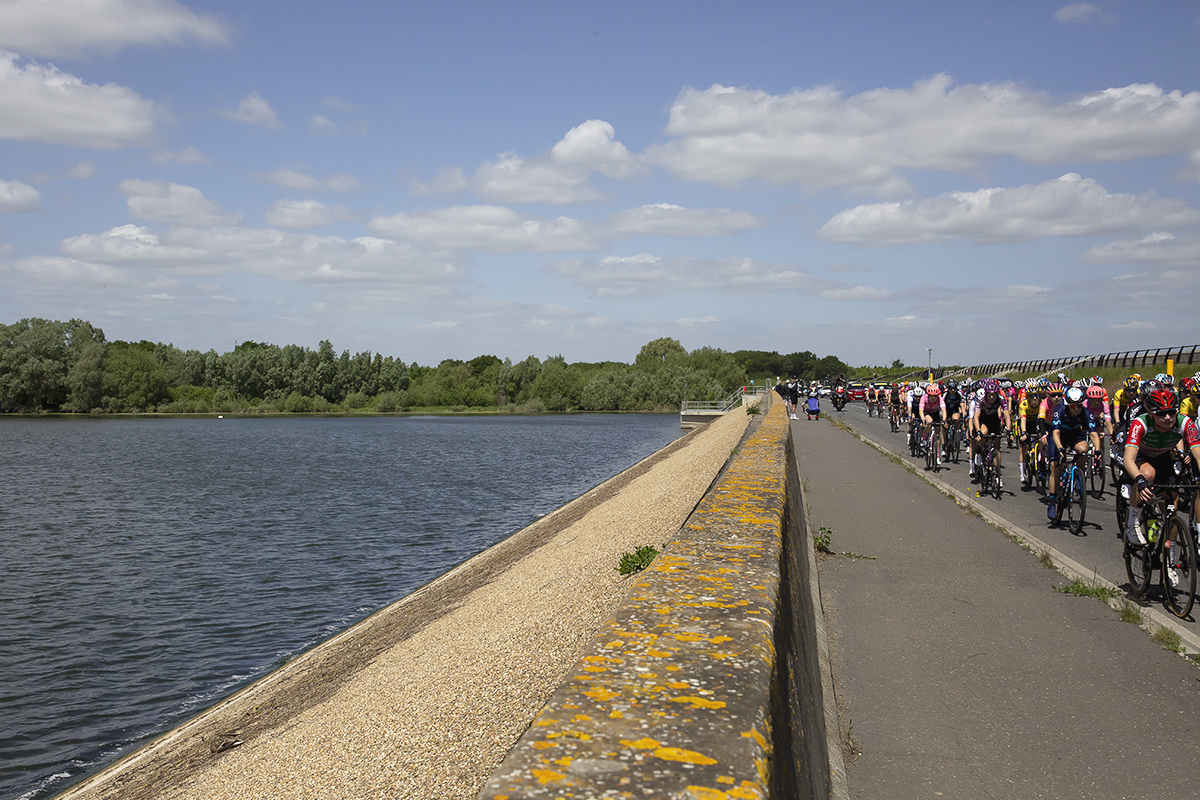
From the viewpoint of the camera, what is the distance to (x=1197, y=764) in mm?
4758

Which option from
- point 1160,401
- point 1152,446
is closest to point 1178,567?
point 1152,446

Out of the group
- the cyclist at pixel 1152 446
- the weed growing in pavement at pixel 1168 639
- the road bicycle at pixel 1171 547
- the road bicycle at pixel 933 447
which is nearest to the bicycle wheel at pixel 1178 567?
the road bicycle at pixel 1171 547

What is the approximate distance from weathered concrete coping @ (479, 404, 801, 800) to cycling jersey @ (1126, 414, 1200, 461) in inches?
250

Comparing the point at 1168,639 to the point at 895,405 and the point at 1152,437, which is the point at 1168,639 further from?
the point at 895,405

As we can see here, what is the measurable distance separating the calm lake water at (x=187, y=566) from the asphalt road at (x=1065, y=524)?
Result: 1112cm

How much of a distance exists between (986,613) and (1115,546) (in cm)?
446

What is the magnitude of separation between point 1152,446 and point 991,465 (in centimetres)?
735

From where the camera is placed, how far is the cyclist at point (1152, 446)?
324 inches

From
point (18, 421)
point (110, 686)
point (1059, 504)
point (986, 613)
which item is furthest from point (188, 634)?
point (18, 421)

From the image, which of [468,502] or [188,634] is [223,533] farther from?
[188,634]

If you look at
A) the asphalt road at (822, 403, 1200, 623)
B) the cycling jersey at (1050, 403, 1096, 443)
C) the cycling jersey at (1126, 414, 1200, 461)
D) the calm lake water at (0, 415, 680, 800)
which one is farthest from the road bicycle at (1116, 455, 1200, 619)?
the calm lake water at (0, 415, 680, 800)

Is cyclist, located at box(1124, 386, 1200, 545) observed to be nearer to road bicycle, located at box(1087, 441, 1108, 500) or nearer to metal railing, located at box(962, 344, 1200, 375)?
road bicycle, located at box(1087, 441, 1108, 500)

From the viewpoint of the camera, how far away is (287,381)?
135 metres

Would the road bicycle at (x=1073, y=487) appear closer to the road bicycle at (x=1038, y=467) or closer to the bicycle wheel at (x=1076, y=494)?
the bicycle wheel at (x=1076, y=494)
